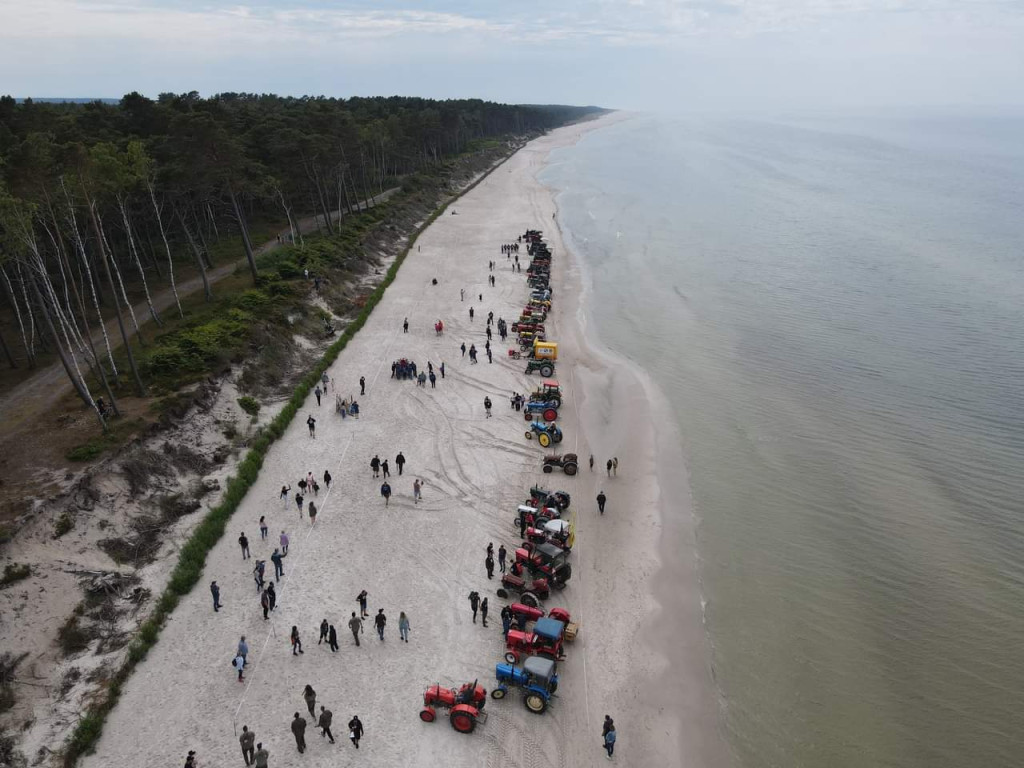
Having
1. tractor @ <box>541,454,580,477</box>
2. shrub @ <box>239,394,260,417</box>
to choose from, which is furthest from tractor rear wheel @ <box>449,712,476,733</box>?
shrub @ <box>239,394,260,417</box>

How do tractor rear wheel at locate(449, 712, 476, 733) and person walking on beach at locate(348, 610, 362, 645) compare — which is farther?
person walking on beach at locate(348, 610, 362, 645)

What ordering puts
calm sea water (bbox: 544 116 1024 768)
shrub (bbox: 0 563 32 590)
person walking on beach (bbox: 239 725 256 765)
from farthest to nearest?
shrub (bbox: 0 563 32 590) → calm sea water (bbox: 544 116 1024 768) → person walking on beach (bbox: 239 725 256 765)

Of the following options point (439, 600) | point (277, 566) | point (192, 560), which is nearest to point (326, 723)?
point (439, 600)

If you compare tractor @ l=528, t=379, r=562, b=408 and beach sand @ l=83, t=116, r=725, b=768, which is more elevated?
tractor @ l=528, t=379, r=562, b=408

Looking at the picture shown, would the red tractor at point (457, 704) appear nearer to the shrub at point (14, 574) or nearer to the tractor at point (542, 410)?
the shrub at point (14, 574)

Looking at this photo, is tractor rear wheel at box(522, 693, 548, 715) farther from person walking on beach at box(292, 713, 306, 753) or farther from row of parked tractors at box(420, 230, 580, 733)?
person walking on beach at box(292, 713, 306, 753)

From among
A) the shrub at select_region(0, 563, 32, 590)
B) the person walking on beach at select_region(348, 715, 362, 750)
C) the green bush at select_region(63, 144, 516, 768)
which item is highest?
the shrub at select_region(0, 563, 32, 590)

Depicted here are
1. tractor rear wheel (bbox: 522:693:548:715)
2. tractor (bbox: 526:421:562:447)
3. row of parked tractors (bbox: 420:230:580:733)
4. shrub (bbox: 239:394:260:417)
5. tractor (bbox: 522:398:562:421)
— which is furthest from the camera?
tractor (bbox: 522:398:562:421)

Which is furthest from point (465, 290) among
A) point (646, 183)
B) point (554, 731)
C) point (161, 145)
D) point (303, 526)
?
point (646, 183)
